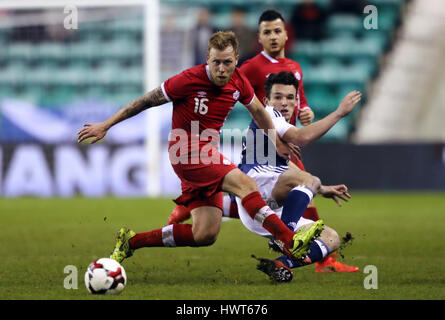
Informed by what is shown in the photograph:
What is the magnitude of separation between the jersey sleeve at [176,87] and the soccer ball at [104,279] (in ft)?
4.34

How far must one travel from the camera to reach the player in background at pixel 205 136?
523cm

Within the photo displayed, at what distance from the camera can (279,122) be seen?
5.70 metres

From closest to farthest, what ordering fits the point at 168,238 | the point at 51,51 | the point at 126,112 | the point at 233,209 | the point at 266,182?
the point at 126,112 → the point at 168,238 → the point at 266,182 → the point at 233,209 → the point at 51,51

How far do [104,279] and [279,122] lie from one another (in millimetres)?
1844

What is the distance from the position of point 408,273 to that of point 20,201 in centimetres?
989

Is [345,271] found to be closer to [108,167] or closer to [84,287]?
[84,287]

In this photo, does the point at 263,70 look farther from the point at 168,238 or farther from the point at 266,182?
the point at 168,238

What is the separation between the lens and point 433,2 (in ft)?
56.0

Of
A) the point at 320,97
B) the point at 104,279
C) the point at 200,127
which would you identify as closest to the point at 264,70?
the point at 200,127

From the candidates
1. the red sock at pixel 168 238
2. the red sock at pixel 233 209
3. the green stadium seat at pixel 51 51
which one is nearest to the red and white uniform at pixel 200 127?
the red sock at pixel 168 238

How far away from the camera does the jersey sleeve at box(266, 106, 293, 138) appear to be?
18.5 feet

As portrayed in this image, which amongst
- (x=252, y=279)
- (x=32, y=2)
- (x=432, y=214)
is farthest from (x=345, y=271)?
(x=32, y=2)

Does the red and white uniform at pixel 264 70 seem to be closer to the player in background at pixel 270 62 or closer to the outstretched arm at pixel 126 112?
the player in background at pixel 270 62

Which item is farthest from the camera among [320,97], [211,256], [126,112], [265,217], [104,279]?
[320,97]
